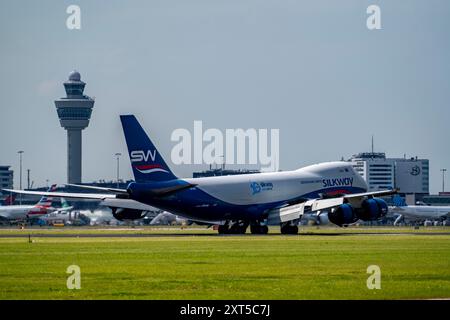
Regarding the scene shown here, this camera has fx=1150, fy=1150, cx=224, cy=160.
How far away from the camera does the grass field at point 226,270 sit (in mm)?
39938

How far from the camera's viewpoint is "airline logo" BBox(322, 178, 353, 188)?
10569cm

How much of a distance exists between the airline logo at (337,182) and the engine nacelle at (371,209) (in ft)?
23.3

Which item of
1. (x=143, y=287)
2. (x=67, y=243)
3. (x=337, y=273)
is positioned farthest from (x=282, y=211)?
(x=143, y=287)

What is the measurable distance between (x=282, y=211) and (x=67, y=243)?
28.8 meters

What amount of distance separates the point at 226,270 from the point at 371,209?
50022 mm

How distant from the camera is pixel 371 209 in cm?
9844

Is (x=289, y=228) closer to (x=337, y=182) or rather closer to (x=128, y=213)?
(x=337, y=182)

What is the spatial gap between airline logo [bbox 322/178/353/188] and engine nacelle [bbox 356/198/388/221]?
7.11m

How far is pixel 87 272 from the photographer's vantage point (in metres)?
48.8

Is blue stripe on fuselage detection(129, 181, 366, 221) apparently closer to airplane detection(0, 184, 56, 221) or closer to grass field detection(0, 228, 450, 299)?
grass field detection(0, 228, 450, 299)

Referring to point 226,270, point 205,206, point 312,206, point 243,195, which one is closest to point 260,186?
Answer: point 243,195

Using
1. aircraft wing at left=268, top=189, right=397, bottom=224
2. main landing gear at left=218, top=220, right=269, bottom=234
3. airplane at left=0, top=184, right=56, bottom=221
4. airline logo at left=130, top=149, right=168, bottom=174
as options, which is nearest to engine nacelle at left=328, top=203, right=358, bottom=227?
aircraft wing at left=268, top=189, right=397, bottom=224

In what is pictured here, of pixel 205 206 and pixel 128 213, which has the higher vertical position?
pixel 205 206
